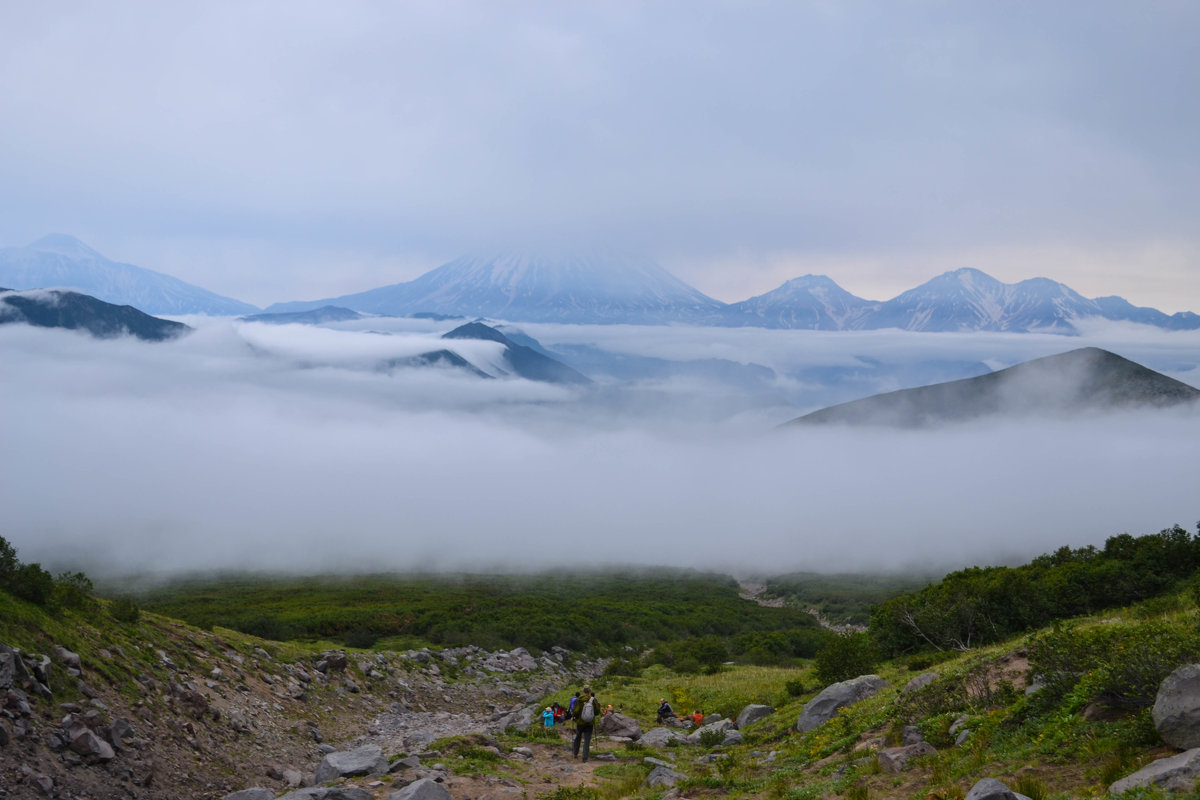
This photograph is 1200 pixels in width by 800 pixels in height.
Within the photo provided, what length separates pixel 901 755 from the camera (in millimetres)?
13797

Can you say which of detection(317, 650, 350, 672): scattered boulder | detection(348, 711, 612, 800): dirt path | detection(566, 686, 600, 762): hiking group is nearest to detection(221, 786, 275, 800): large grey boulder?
detection(348, 711, 612, 800): dirt path

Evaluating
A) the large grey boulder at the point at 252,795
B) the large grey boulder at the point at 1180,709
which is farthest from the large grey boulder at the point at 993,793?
the large grey boulder at the point at 252,795

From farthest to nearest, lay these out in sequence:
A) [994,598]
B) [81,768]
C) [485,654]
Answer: [485,654] → [994,598] → [81,768]

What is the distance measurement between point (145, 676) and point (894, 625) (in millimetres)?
29953

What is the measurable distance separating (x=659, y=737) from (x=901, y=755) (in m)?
10.4

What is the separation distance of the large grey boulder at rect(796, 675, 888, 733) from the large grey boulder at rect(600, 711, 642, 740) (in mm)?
5782

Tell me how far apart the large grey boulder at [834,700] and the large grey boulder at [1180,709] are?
10512mm

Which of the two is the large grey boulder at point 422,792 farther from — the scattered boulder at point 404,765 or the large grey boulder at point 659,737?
the large grey boulder at point 659,737

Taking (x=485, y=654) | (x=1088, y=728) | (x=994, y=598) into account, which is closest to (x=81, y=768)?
(x=1088, y=728)

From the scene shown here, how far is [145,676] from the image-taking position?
782 inches

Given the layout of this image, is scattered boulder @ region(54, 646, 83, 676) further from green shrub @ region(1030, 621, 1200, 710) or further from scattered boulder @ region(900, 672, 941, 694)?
green shrub @ region(1030, 621, 1200, 710)

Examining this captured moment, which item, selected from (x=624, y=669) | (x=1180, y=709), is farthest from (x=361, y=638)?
(x=1180, y=709)

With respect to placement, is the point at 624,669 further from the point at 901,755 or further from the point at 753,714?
the point at 901,755

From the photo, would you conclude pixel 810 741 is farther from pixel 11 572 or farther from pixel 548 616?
pixel 548 616
